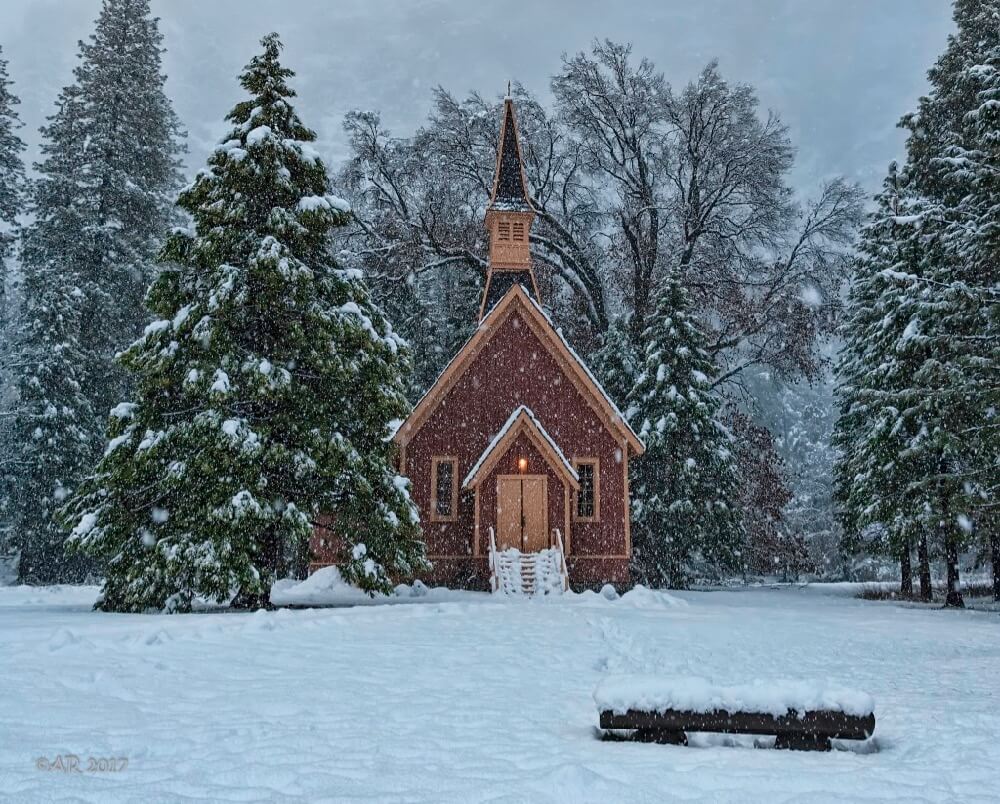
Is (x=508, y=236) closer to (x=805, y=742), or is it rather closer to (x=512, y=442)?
(x=512, y=442)

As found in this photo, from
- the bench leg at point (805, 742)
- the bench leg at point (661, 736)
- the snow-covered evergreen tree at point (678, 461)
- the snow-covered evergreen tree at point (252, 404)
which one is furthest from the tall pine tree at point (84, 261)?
the bench leg at point (805, 742)

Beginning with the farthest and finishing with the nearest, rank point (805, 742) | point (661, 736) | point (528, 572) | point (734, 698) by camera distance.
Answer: point (528, 572) → point (661, 736) → point (805, 742) → point (734, 698)

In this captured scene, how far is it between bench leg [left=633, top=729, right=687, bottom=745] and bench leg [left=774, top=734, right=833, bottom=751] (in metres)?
0.74

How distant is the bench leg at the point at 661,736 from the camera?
6.14m

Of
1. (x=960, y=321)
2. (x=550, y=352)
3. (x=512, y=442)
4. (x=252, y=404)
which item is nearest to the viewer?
(x=252, y=404)

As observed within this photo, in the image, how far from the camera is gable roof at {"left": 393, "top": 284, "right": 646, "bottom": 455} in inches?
901

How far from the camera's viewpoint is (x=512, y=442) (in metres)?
21.9

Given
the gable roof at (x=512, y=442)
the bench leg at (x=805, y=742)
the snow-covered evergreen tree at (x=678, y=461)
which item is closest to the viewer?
the bench leg at (x=805, y=742)

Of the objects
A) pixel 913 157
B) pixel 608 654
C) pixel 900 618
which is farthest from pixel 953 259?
pixel 608 654

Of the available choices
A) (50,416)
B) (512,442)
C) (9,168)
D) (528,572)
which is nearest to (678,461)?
(512,442)

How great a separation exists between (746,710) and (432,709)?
2671 millimetres

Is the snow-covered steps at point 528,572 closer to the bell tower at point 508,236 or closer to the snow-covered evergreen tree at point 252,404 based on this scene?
the snow-covered evergreen tree at point 252,404

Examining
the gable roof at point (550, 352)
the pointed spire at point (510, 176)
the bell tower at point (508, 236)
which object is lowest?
the gable roof at point (550, 352)

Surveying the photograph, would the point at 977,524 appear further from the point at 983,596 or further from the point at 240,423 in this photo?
the point at 240,423
